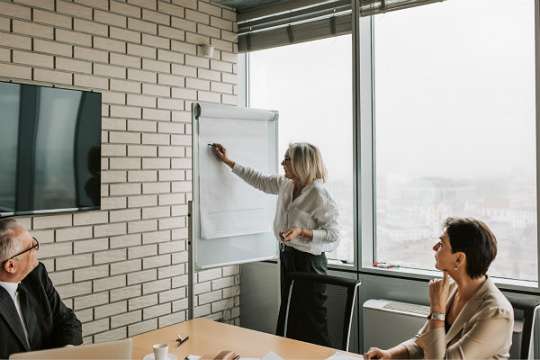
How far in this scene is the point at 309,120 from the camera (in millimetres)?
Result: 4031

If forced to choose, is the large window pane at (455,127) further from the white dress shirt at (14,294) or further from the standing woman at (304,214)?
the white dress shirt at (14,294)

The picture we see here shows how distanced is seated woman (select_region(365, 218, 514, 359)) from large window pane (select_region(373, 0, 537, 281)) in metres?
1.33

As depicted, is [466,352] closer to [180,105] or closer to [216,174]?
[216,174]

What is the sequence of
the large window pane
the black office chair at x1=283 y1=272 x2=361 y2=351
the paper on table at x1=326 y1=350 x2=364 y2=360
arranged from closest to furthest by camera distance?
the paper on table at x1=326 y1=350 x2=364 y2=360 < the black office chair at x1=283 y1=272 x2=361 y2=351 < the large window pane

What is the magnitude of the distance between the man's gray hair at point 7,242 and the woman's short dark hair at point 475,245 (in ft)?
5.14

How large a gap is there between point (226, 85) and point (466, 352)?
296 centimetres

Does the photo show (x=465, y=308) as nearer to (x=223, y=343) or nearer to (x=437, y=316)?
(x=437, y=316)

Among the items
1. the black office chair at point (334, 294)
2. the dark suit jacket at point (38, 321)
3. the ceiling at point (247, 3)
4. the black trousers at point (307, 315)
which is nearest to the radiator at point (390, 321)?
the black office chair at point (334, 294)

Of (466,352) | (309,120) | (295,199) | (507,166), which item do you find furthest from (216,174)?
(466,352)

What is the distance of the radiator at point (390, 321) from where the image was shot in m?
3.10

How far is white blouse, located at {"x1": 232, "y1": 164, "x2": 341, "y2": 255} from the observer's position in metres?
3.24

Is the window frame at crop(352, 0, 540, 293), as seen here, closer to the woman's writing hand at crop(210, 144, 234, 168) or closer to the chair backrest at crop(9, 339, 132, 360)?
the woman's writing hand at crop(210, 144, 234, 168)

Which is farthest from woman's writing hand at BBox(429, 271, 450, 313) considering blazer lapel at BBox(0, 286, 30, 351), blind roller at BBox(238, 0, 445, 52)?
blind roller at BBox(238, 0, 445, 52)

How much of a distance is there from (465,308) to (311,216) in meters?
1.54
